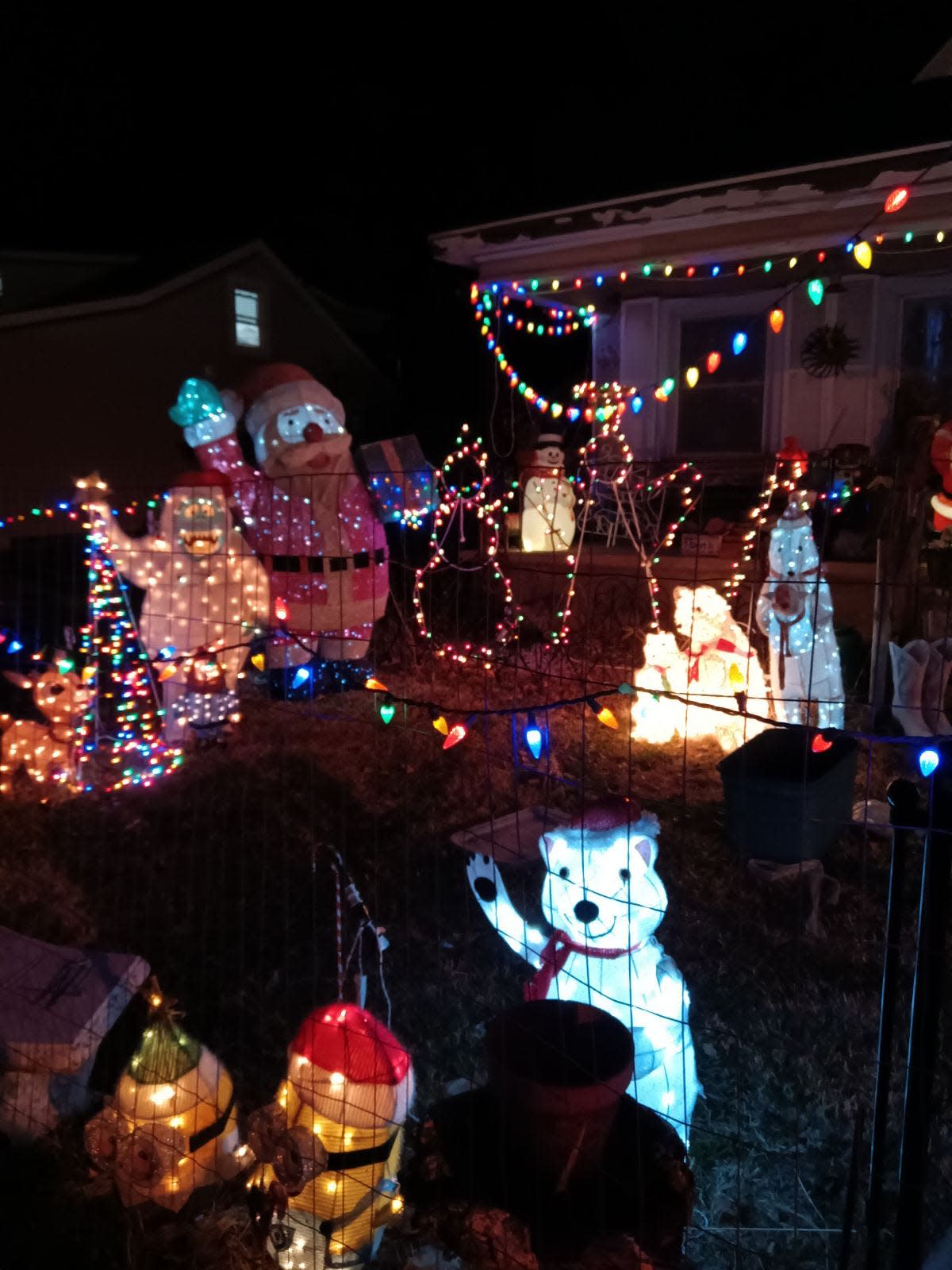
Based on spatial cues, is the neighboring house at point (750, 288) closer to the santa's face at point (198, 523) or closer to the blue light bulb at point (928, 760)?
the santa's face at point (198, 523)

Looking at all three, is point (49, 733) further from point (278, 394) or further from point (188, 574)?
point (278, 394)

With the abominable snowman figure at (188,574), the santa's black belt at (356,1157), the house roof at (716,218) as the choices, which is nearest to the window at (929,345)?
the house roof at (716,218)

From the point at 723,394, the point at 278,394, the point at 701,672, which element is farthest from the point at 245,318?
the point at 701,672

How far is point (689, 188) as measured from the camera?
6688 mm

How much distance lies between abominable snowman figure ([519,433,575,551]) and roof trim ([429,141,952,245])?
6.05 feet

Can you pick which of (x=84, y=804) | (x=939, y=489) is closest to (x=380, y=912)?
(x=84, y=804)

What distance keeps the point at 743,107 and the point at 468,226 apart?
229 cm

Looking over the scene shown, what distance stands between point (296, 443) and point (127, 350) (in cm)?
913

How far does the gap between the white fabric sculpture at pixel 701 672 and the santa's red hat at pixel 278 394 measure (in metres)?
2.53

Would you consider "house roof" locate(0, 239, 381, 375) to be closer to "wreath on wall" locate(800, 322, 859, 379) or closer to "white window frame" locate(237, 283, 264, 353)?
"white window frame" locate(237, 283, 264, 353)

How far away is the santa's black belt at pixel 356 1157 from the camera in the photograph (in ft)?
8.43

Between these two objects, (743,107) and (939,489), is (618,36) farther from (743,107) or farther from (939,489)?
(939,489)

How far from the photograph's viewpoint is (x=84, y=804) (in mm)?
5641

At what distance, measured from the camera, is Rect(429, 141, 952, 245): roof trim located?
592cm
